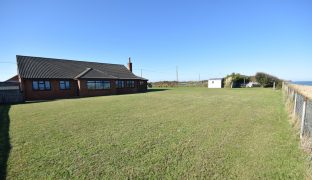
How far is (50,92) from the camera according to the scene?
1792cm

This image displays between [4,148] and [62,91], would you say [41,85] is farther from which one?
[4,148]

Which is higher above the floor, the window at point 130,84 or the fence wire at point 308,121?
the window at point 130,84

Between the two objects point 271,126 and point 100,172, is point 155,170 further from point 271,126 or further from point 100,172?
point 271,126

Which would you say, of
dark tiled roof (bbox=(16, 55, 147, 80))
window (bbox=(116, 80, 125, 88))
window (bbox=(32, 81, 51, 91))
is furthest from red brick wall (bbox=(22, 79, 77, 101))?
window (bbox=(116, 80, 125, 88))

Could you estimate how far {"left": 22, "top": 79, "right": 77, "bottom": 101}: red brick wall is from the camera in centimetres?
1636

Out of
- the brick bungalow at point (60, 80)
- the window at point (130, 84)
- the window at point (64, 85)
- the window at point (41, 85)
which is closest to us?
the brick bungalow at point (60, 80)

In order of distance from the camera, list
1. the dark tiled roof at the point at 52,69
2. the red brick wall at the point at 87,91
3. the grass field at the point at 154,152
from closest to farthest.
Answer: the grass field at the point at 154,152 → the dark tiled roof at the point at 52,69 → the red brick wall at the point at 87,91

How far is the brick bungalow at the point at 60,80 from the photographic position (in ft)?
55.3

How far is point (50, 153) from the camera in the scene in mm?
3799

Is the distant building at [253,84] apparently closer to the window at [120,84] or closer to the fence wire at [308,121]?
the window at [120,84]

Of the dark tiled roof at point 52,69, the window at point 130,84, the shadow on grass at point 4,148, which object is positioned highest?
the dark tiled roof at point 52,69

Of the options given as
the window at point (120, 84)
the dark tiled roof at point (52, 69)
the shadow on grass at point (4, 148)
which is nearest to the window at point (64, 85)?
the dark tiled roof at point (52, 69)

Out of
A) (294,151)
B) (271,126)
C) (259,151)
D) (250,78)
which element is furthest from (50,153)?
(250,78)

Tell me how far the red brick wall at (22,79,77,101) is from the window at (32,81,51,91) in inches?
11.7
